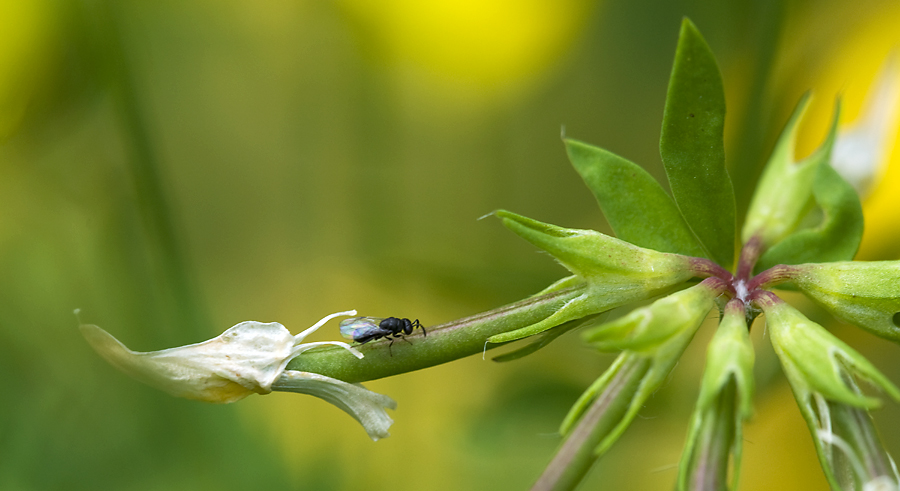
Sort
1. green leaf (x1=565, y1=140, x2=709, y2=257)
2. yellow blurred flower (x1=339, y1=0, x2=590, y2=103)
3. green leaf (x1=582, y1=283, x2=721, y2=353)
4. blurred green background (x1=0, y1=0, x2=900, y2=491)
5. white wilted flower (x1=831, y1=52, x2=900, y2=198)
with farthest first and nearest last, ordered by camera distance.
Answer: yellow blurred flower (x1=339, y1=0, x2=590, y2=103), blurred green background (x1=0, y1=0, x2=900, y2=491), white wilted flower (x1=831, y1=52, x2=900, y2=198), green leaf (x1=565, y1=140, x2=709, y2=257), green leaf (x1=582, y1=283, x2=721, y2=353)

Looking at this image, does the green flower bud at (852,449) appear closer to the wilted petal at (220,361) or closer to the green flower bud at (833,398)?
the green flower bud at (833,398)

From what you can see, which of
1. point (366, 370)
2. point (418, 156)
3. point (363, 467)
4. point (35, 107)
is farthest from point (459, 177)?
point (366, 370)

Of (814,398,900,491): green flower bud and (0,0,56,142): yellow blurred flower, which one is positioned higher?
(0,0,56,142): yellow blurred flower

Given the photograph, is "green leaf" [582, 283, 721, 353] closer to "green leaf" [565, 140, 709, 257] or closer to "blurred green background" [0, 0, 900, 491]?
"green leaf" [565, 140, 709, 257]

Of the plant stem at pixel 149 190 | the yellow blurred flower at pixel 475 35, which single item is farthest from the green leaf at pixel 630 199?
the yellow blurred flower at pixel 475 35

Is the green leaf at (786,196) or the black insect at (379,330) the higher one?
the green leaf at (786,196)

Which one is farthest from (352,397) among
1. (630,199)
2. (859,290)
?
(859,290)

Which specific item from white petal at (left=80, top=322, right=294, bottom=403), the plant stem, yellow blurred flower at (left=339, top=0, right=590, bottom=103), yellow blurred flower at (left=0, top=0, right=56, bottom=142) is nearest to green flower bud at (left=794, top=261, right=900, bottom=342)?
white petal at (left=80, top=322, right=294, bottom=403)
